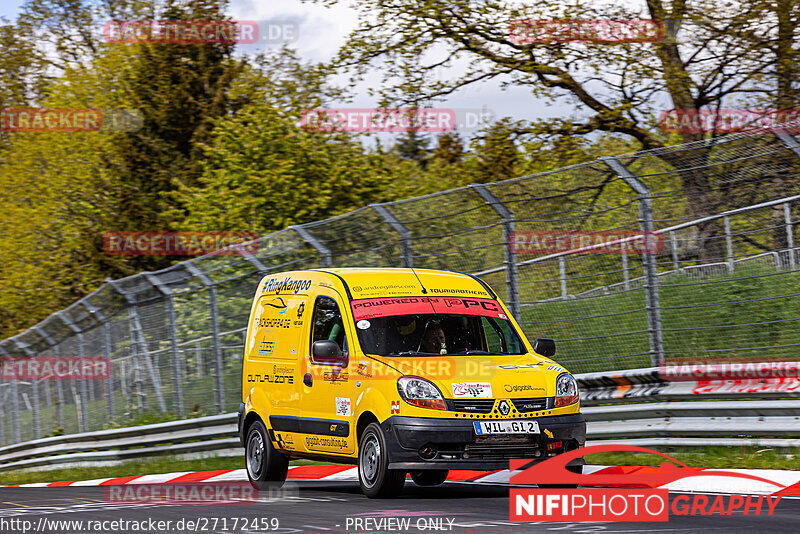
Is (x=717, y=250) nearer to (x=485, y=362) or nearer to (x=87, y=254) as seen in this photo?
(x=485, y=362)

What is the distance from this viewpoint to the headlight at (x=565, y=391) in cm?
937

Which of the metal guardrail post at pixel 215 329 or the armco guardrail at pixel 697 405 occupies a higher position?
the metal guardrail post at pixel 215 329

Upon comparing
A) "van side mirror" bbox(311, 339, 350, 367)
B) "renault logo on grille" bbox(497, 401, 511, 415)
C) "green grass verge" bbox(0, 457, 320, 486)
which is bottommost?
"green grass verge" bbox(0, 457, 320, 486)

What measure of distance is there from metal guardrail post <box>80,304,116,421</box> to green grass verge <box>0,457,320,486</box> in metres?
1.60

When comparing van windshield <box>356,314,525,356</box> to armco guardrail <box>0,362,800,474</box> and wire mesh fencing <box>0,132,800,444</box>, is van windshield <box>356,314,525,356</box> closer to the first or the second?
armco guardrail <box>0,362,800,474</box>

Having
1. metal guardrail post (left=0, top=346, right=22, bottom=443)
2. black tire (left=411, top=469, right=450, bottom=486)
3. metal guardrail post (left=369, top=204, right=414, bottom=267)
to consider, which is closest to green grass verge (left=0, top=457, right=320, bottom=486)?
metal guardrail post (left=369, top=204, right=414, bottom=267)

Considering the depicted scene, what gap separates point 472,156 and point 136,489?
11.1 meters

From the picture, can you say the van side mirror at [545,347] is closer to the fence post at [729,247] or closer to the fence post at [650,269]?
the fence post at [650,269]

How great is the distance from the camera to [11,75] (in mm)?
54375

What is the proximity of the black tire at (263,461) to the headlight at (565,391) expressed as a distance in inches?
124

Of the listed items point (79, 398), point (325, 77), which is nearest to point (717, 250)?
point (325, 77)

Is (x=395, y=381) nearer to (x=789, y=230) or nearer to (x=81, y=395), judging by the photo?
(x=789, y=230)

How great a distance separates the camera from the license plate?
903 centimetres

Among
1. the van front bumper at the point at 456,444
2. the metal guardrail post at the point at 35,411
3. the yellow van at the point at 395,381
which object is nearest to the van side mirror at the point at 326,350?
the yellow van at the point at 395,381
